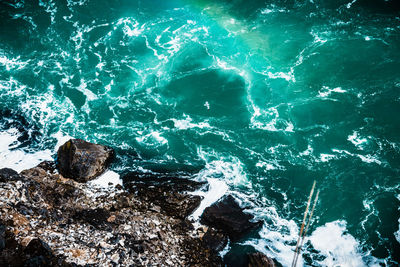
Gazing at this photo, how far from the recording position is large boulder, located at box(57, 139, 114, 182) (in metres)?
26.0

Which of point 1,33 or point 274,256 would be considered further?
point 1,33

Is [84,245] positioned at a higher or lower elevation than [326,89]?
lower

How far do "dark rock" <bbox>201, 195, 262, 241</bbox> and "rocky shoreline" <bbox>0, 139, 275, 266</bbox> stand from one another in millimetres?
Result: 91

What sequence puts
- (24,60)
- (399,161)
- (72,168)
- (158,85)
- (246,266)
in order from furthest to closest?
(24,60)
(158,85)
(399,161)
(72,168)
(246,266)

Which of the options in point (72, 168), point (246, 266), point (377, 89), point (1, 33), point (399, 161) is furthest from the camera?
point (1, 33)

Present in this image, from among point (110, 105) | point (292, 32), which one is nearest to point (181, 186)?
point (110, 105)

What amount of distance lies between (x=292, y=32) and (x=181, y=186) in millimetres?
32154

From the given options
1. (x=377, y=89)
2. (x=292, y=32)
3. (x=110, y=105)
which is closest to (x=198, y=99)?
(x=110, y=105)

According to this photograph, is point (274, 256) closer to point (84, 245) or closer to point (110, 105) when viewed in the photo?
point (84, 245)

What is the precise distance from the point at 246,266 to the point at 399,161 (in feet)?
70.6

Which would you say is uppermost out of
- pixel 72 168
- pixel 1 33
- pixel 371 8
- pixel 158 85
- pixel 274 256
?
pixel 371 8

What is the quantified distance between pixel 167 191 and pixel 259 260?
10.8m

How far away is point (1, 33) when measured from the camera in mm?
42344

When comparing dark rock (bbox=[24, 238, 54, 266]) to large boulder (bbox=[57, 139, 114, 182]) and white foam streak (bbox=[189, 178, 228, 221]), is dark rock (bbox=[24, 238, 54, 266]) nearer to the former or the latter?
large boulder (bbox=[57, 139, 114, 182])
